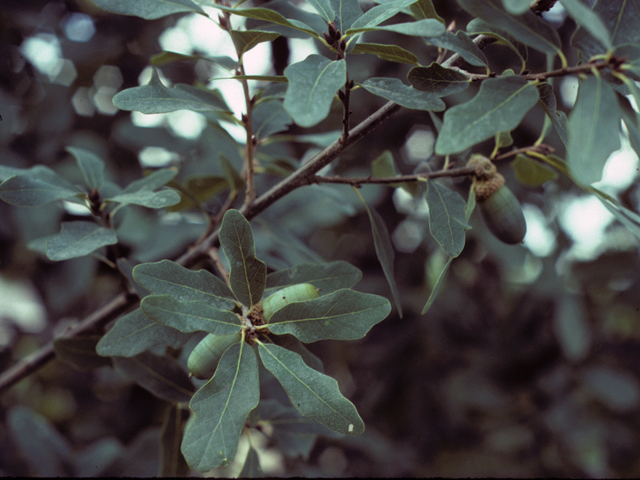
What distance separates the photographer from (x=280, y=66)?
1630 millimetres

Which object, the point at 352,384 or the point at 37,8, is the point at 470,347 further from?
the point at 37,8

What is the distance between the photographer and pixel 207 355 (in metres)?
0.56

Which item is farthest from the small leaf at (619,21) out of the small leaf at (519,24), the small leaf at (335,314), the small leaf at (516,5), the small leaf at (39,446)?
the small leaf at (39,446)

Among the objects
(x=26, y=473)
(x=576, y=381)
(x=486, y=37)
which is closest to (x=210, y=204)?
(x=486, y=37)

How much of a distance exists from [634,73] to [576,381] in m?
1.71

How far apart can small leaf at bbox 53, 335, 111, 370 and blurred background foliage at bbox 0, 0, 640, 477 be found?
1.82 ft

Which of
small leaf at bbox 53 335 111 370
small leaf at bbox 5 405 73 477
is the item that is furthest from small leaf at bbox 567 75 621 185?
small leaf at bbox 5 405 73 477

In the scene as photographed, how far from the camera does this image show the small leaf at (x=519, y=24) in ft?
1.55

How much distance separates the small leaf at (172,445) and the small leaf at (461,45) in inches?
27.2

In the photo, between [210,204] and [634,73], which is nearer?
[634,73]

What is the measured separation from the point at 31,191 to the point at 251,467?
0.57m

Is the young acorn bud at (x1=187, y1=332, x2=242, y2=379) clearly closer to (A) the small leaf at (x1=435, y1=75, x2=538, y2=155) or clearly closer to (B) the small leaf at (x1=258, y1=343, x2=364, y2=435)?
(B) the small leaf at (x1=258, y1=343, x2=364, y2=435)

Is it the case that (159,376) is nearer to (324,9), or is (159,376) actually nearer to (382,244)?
(382,244)

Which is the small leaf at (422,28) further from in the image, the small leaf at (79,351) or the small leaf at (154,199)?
the small leaf at (79,351)
